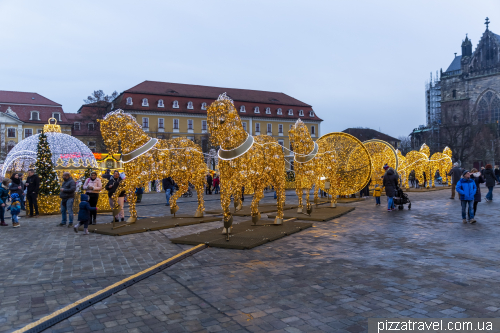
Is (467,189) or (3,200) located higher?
(467,189)

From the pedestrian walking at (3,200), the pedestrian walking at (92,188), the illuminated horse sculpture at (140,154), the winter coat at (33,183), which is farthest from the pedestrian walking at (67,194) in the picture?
the winter coat at (33,183)

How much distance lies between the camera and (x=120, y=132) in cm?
1014

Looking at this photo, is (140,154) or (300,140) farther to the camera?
(300,140)

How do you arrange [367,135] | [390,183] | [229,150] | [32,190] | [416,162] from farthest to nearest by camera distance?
[367,135] → [416,162] → [390,183] → [32,190] → [229,150]

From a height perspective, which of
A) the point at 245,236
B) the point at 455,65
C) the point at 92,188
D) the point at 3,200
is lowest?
the point at 245,236

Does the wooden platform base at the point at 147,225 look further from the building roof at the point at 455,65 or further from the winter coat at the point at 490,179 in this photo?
the building roof at the point at 455,65

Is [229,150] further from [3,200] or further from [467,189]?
[3,200]

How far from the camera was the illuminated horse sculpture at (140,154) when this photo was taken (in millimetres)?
10141

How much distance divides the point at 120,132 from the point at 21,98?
55549mm

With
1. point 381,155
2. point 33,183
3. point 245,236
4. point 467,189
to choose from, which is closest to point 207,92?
point 381,155

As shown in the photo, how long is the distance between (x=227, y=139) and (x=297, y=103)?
2272 inches

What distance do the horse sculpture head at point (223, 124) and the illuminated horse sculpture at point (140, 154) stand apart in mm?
2839

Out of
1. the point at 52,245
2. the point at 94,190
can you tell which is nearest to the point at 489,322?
the point at 52,245

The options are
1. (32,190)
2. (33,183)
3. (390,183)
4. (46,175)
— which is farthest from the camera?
(46,175)
